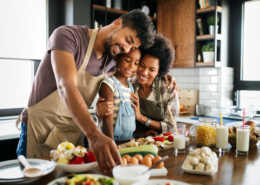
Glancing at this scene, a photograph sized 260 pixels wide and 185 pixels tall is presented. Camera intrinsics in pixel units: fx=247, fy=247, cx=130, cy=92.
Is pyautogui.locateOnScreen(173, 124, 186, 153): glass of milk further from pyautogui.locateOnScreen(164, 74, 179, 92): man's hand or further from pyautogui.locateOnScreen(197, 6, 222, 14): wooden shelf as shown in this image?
pyautogui.locateOnScreen(197, 6, 222, 14): wooden shelf

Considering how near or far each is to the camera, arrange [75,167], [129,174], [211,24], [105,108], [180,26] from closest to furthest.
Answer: [129,174] → [75,167] → [105,108] → [211,24] → [180,26]

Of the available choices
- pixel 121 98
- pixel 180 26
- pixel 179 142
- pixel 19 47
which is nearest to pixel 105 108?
pixel 121 98

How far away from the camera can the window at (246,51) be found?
145 inches

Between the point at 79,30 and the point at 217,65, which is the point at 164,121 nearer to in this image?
the point at 79,30

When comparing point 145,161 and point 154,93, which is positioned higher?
point 154,93

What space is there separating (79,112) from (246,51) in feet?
11.2

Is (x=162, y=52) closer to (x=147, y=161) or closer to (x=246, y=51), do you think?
(x=147, y=161)

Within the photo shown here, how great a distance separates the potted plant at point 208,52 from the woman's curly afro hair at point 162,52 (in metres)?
1.67

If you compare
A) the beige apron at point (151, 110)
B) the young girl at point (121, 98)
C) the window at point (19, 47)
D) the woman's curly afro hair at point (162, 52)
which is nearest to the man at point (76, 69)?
the young girl at point (121, 98)

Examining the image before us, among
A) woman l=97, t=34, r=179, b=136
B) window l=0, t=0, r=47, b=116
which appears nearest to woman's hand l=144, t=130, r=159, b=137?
woman l=97, t=34, r=179, b=136

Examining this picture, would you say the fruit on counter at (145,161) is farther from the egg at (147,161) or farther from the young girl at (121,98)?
the young girl at (121,98)

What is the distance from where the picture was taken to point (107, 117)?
168 cm

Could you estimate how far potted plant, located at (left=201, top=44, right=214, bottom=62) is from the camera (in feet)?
11.7

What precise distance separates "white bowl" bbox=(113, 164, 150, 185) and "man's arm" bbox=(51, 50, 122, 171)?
0.09 metres
